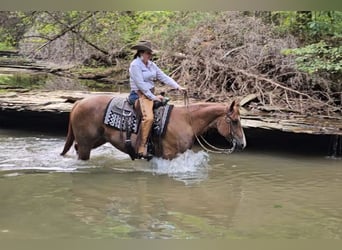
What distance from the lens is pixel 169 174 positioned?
5469 millimetres

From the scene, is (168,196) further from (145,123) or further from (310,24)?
(310,24)

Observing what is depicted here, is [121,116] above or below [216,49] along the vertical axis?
below

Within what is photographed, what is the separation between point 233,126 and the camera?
535 centimetres

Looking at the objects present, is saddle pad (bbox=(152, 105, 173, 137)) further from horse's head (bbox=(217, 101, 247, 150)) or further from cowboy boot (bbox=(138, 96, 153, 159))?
horse's head (bbox=(217, 101, 247, 150))

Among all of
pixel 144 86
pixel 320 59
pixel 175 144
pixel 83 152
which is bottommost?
pixel 83 152

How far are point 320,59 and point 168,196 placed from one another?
404 centimetres

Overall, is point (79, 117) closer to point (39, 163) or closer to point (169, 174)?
point (39, 163)

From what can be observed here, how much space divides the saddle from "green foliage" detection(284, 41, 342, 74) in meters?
2.91

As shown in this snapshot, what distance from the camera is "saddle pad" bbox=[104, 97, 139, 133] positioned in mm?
5455

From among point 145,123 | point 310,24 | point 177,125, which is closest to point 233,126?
point 177,125

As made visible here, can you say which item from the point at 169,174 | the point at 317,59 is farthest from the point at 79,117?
the point at 317,59

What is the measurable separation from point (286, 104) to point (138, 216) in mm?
4289

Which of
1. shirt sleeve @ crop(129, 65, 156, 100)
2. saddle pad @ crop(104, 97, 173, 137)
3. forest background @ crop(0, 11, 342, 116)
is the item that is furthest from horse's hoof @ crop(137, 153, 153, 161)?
forest background @ crop(0, 11, 342, 116)

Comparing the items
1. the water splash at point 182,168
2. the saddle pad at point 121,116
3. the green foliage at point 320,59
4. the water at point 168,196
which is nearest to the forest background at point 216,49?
the green foliage at point 320,59
